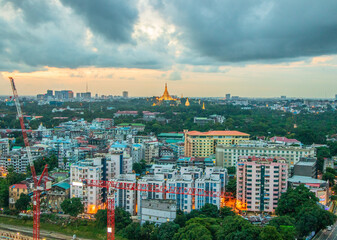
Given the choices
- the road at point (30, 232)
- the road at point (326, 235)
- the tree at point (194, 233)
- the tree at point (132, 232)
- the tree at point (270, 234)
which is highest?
the tree at point (270, 234)

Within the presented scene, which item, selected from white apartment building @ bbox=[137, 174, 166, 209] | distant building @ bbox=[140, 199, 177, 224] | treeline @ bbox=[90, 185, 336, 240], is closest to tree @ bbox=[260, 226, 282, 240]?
treeline @ bbox=[90, 185, 336, 240]

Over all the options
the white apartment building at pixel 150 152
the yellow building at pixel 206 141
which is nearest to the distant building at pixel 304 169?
the yellow building at pixel 206 141

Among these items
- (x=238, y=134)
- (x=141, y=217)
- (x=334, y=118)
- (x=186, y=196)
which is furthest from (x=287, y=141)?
(x=334, y=118)

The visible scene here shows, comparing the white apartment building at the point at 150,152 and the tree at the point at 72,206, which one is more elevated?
the white apartment building at the point at 150,152

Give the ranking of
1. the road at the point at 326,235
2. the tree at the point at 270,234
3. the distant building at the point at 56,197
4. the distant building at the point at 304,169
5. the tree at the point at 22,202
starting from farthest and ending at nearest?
the distant building at the point at 304,169 → the distant building at the point at 56,197 → the tree at the point at 22,202 → the road at the point at 326,235 → the tree at the point at 270,234

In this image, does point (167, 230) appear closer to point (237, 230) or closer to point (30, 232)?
point (237, 230)

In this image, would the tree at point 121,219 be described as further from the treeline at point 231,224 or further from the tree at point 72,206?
the tree at point 72,206

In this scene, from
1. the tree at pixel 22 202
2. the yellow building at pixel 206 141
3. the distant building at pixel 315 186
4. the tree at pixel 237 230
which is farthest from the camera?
the yellow building at pixel 206 141

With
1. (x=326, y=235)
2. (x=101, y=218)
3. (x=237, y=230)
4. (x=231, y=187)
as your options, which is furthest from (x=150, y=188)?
(x=326, y=235)

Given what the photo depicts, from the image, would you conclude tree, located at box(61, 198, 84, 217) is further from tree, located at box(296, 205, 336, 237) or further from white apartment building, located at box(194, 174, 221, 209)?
tree, located at box(296, 205, 336, 237)
